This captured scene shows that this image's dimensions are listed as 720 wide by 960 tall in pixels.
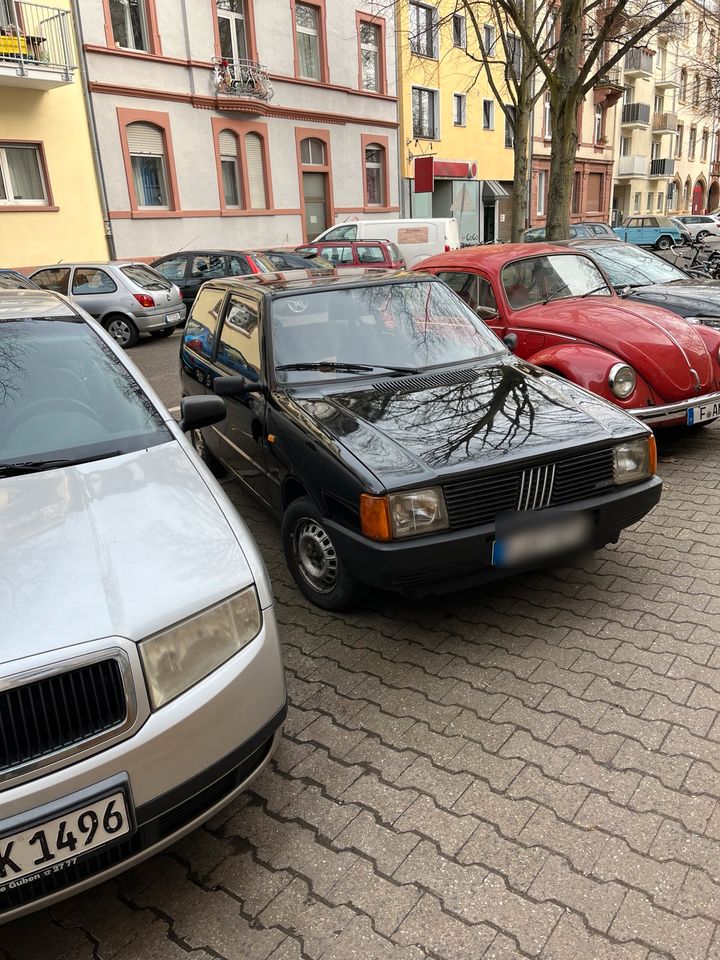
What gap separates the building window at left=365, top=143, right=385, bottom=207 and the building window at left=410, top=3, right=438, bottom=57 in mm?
4022

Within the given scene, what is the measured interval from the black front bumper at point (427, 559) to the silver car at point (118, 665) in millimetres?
792

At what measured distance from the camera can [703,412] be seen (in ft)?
18.5

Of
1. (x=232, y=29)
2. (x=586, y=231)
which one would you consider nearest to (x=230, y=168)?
(x=232, y=29)

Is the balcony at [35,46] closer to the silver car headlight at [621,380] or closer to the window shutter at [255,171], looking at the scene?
the window shutter at [255,171]

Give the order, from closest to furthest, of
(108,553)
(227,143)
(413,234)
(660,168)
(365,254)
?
1. (108,553)
2. (365,254)
3. (413,234)
4. (227,143)
5. (660,168)

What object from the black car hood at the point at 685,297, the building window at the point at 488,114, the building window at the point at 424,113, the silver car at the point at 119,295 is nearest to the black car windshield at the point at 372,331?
the black car hood at the point at 685,297

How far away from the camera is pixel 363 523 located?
3297 mm

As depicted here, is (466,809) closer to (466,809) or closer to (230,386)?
(466,809)

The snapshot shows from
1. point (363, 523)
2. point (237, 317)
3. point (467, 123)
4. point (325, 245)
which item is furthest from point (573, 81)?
point (467, 123)

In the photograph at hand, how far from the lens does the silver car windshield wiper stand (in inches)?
170

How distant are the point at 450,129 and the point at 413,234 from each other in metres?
13.9

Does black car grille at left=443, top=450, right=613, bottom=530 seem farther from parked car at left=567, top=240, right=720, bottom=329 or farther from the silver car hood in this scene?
parked car at left=567, top=240, right=720, bottom=329

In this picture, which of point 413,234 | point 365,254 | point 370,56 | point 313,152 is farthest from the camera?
point 370,56

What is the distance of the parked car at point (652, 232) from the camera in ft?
106
